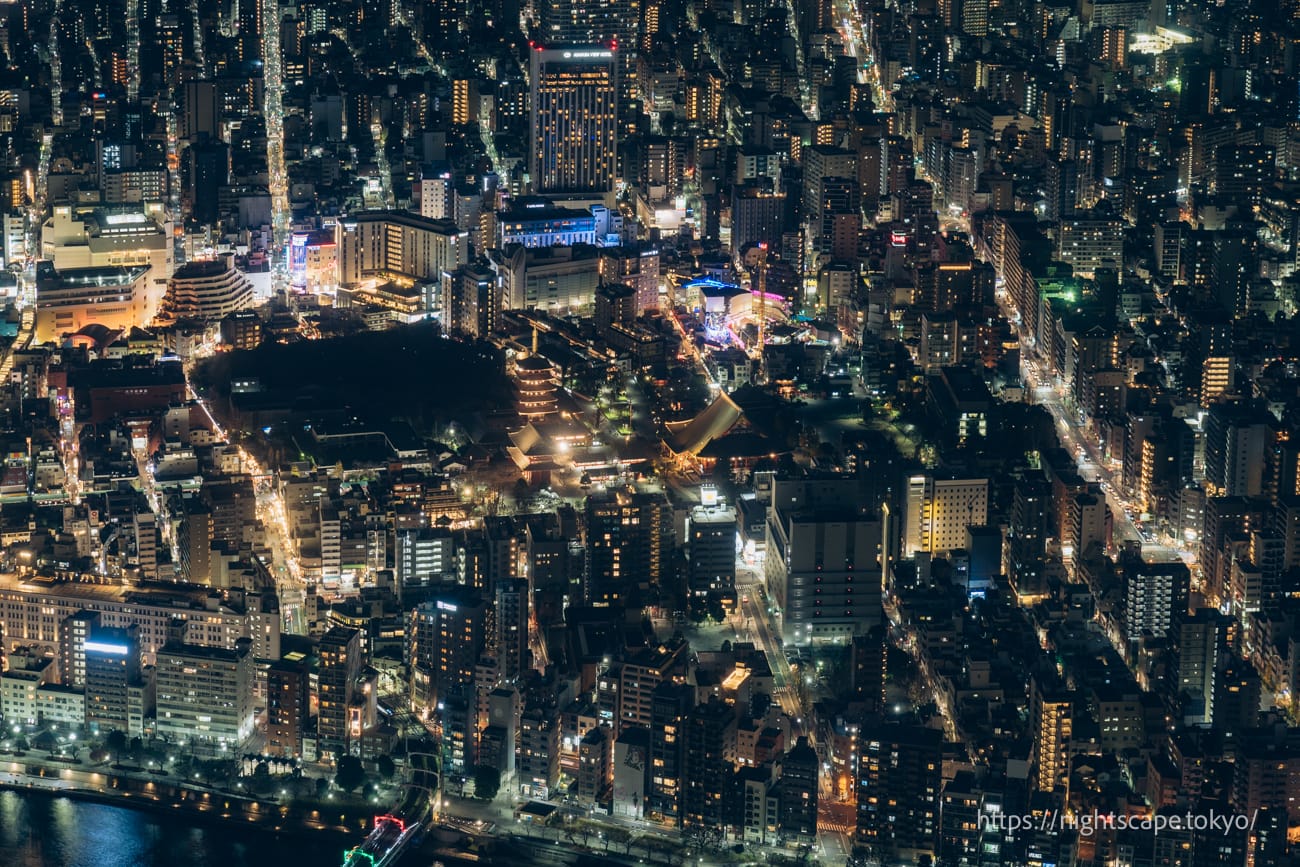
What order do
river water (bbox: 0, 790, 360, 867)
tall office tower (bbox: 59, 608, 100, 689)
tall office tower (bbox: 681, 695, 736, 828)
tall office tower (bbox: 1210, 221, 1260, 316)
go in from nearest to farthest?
river water (bbox: 0, 790, 360, 867), tall office tower (bbox: 681, 695, 736, 828), tall office tower (bbox: 59, 608, 100, 689), tall office tower (bbox: 1210, 221, 1260, 316)

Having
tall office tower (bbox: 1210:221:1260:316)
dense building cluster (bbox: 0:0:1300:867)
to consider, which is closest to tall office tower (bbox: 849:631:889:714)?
dense building cluster (bbox: 0:0:1300:867)

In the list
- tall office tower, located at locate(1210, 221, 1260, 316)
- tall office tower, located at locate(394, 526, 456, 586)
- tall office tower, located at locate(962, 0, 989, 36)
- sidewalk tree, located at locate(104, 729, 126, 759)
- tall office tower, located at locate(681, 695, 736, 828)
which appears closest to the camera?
tall office tower, located at locate(681, 695, 736, 828)

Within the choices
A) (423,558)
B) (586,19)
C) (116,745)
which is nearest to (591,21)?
(586,19)

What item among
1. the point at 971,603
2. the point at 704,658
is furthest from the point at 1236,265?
the point at 704,658

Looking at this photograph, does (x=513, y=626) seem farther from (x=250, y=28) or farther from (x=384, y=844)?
(x=250, y=28)

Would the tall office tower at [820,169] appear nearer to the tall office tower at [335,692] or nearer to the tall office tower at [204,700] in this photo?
the tall office tower at [335,692]

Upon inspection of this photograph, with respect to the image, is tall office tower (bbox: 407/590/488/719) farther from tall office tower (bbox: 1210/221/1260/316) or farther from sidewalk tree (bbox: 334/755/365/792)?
tall office tower (bbox: 1210/221/1260/316)
